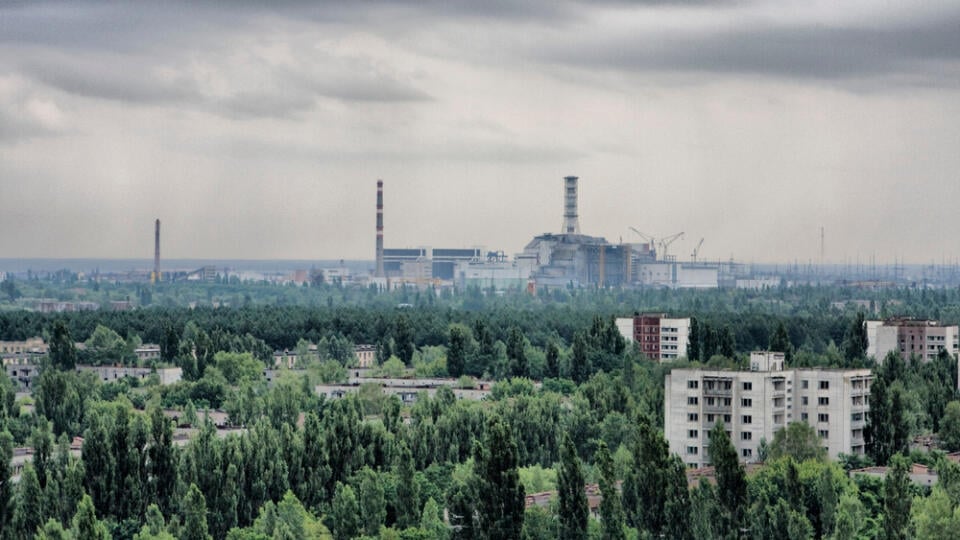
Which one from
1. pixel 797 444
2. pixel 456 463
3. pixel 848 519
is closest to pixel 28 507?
pixel 456 463

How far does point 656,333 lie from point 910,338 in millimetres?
12481

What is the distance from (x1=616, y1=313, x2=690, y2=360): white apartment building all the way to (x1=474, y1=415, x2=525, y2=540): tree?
5206 centimetres

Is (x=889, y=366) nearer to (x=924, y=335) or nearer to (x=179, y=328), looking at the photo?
(x=924, y=335)

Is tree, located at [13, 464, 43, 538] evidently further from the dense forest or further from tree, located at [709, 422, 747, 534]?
tree, located at [709, 422, 747, 534]

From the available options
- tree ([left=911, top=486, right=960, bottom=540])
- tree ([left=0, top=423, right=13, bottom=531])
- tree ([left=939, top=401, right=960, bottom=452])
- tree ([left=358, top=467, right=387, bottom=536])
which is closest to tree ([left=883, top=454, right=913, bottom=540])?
tree ([left=911, top=486, right=960, bottom=540])

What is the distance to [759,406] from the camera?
49.2m

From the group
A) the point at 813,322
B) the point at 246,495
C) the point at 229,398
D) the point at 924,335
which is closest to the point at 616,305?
the point at 813,322

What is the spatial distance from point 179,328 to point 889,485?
224 feet

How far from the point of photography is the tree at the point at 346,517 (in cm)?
3712

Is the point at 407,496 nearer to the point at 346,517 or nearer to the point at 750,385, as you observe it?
the point at 346,517

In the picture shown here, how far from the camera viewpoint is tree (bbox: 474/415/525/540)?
37.0 m

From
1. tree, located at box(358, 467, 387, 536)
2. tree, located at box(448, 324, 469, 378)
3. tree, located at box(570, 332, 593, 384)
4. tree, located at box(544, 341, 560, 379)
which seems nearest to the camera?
tree, located at box(358, 467, 387, 536)

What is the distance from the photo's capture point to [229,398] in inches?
2544

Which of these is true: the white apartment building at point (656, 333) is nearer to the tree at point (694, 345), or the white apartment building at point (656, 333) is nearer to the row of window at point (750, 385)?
the tree at point (694, 345)
